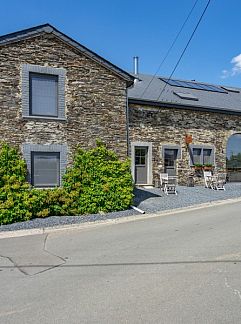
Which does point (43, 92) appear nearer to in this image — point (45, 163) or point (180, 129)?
point (45, 163)

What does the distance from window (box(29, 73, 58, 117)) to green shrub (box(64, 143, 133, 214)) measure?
6.19 ft

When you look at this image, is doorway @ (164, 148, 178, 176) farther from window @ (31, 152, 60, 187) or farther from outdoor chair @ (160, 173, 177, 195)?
window @ (31, 152, 60, 187)

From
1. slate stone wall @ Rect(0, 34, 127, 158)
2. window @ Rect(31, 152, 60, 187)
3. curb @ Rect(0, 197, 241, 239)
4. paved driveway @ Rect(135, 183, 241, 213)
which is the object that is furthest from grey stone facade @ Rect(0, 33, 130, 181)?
curb @ Rect(0, 197, 241, 239)

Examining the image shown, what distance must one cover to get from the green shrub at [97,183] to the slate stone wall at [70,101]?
66 cm

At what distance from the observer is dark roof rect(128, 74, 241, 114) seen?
18.6 meters

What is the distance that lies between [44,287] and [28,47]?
9.87m

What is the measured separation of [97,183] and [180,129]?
7900 millimetres

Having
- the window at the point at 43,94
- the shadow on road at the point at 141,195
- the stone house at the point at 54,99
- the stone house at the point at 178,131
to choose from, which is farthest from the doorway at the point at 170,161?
the window at the point at 43,94

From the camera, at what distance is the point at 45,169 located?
508 inches

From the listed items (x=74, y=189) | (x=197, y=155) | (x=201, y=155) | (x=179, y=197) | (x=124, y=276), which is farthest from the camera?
(x=201, y=155)

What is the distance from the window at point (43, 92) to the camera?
1266 cm

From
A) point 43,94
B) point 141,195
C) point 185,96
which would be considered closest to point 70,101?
point 43,94

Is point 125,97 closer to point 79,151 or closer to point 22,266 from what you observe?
point 79,151

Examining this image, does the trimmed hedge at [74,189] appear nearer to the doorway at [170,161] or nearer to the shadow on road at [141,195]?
the shadow on road at [141,195]
